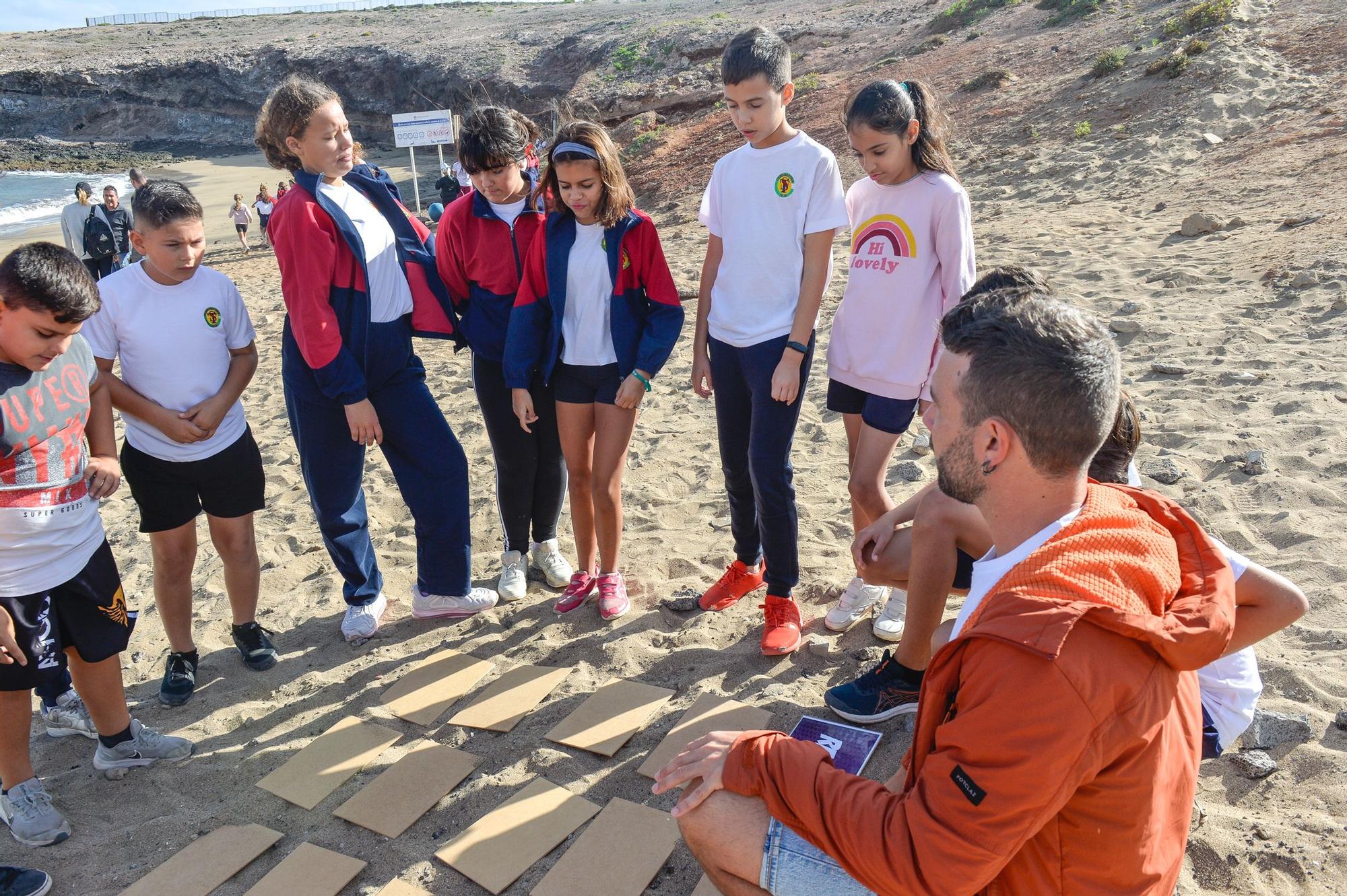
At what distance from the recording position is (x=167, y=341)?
298cm

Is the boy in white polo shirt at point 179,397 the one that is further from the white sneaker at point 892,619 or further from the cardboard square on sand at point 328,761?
the white sneaker at point 892,619

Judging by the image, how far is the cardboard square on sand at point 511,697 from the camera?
2.97 metres

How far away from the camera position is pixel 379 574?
3.65m

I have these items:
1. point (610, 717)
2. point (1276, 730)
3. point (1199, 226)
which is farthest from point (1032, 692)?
point (1199, 226)

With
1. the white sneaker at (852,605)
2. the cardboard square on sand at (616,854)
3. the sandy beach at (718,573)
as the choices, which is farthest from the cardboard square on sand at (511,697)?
the white sneaker at (852,605)

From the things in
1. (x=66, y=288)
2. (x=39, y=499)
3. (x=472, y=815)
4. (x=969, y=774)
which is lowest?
(x=472, y=815)

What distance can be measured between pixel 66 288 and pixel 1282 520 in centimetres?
428

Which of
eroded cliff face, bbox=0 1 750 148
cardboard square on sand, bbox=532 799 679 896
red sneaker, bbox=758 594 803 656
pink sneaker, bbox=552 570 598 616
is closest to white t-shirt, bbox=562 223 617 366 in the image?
pink sneaker, bbox=552 570 598 616

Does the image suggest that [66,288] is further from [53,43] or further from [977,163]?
[53,43]

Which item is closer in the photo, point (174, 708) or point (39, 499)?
point (39, 499)

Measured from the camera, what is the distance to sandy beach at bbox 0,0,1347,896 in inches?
96.2

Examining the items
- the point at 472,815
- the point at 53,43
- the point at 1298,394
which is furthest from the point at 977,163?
the point at 53,43

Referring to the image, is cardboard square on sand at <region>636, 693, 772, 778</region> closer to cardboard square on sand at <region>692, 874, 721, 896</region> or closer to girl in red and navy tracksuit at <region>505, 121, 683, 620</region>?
cardboard square on sand at <region>692, 874, 721, 896</region>

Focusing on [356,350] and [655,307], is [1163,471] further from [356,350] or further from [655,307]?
[356,350]
